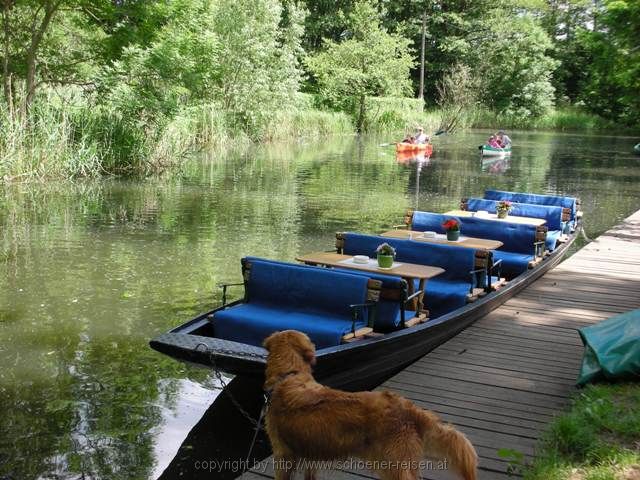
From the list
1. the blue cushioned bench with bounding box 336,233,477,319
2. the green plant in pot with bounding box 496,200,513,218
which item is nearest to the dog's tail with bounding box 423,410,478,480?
the blue cushioned bench with bounding box 336,233,477,319

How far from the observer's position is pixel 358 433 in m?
3.61

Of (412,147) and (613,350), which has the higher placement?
(412,147)

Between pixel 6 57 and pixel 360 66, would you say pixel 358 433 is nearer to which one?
pixel 6 57

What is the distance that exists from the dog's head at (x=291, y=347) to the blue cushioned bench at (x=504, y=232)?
20.8 feet

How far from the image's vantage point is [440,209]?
719 inches

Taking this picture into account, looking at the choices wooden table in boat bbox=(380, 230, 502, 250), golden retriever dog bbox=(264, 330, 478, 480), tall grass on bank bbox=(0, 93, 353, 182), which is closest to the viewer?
golden retriever dog bbox=(264, 330, 478, 480)

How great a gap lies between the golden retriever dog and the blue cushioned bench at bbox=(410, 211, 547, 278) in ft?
21.7

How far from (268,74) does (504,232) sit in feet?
90.5

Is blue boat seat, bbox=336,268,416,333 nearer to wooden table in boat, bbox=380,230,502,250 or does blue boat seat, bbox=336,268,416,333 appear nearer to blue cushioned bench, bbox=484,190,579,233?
wooden table in boat, bbox=380,230,502,250

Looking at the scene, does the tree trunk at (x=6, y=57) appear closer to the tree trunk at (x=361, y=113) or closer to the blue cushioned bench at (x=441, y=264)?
the blue cushioned bench at (x=441, y=264)

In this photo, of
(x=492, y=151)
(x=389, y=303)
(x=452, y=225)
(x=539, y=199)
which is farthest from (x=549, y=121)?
(x=389, y=303)

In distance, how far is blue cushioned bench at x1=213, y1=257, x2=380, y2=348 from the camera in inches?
250

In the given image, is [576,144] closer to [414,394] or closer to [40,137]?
[40,137]

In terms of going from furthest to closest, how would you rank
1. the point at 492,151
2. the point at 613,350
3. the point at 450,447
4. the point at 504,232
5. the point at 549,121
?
the point at 549,121
the point at 492,151
the point at 504,232
the point at 613,350
the point at 450,447
